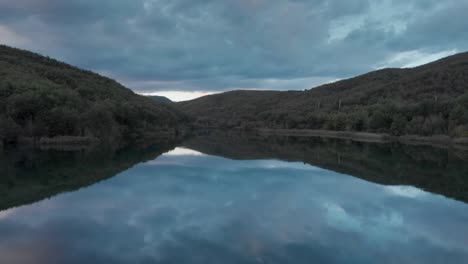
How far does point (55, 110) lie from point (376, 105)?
2129 inches

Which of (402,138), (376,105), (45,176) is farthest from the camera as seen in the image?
(376,105)

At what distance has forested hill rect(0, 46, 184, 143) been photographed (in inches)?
1724

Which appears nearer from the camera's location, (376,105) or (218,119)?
(376,105)

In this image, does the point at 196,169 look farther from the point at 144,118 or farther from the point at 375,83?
the point at 375,83

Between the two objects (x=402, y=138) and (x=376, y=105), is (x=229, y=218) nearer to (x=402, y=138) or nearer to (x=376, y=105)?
(x=402, y=138)

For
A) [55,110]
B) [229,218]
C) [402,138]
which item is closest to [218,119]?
[402,138]

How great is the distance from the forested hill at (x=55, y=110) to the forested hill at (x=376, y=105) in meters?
34.5

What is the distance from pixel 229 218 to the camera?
35.5 feet

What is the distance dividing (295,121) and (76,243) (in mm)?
90364

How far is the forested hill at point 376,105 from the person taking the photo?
60.7 m

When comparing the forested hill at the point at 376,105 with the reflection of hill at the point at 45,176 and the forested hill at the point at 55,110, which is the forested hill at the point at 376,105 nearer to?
the forested hill at the point at 55,110

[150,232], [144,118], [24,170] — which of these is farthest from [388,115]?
[150,232]

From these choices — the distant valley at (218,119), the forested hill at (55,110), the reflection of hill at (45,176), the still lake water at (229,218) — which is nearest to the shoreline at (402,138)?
the distant valley at (218,119)

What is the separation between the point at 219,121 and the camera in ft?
432
